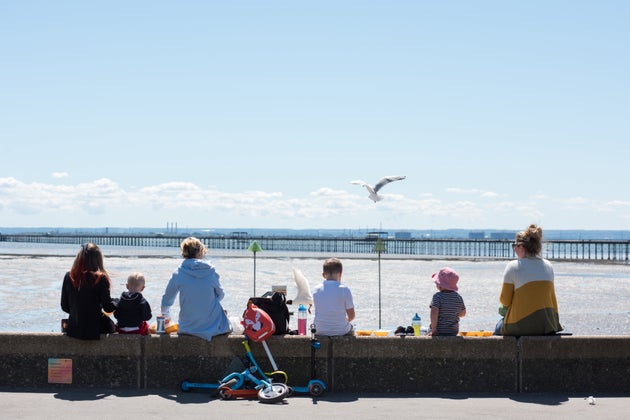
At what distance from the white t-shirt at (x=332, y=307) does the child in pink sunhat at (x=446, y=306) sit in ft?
2.78

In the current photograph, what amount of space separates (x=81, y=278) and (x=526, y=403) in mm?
4311

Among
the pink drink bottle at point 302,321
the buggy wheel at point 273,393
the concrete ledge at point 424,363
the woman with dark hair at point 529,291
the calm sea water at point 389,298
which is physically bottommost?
the calm sea water at point 389,298

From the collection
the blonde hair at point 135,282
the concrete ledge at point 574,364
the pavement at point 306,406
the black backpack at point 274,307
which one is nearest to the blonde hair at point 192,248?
the blonde hair at point 135,282

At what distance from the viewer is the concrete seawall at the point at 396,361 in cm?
818

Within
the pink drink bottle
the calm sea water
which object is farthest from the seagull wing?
the pink drink bottle

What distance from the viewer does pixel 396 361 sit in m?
8.18

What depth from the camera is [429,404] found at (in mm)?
7574

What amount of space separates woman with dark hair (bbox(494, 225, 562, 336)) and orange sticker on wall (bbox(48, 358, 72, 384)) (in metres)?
4.26

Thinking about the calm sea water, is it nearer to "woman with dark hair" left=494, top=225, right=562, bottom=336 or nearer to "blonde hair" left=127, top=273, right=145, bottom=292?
"woman with dark hair" left=494, top=225, right=562, bottom=336

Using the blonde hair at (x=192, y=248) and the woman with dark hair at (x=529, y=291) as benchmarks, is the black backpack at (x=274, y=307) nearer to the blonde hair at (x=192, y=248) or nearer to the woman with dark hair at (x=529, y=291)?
the blonde hair at (x=192, y=248)

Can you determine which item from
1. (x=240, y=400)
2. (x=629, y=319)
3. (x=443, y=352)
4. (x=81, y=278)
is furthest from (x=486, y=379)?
(x=629, y=319)

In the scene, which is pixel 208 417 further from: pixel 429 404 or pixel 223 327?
pixel 429 404

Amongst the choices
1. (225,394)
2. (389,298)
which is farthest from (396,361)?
(389,298)

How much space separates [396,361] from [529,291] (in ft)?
4.76
